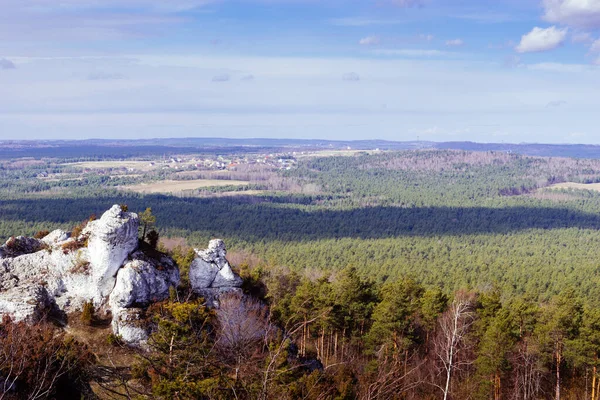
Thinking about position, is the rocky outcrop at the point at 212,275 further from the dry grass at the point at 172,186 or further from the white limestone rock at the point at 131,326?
the dry grass at the point at 172,186

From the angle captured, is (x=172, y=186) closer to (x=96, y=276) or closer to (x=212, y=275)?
(x=212, y=275)

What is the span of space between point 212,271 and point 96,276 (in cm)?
643

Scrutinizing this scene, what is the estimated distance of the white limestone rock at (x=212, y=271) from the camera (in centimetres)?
3091

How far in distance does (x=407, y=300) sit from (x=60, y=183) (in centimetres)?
16671

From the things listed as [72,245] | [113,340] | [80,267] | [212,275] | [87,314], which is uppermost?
[72,245]

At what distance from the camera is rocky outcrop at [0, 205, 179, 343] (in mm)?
25703

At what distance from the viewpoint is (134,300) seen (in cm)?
2636

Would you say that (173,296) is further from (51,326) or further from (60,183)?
(60,183)

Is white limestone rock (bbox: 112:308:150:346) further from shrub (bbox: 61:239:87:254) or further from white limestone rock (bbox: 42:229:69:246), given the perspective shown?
white limestone rock (bbox: 42:229:69:246)

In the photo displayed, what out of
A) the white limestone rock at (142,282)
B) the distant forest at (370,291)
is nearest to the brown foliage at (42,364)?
the distant forest at (370,291)

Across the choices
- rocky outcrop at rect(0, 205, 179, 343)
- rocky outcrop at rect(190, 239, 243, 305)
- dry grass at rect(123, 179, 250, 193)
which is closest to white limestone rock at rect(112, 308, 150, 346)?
rocky outcrop at rect(0, 205, 179, 343)

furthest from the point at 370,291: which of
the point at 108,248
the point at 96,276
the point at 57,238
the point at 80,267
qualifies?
the point at 57,238

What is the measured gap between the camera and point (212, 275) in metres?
31.0

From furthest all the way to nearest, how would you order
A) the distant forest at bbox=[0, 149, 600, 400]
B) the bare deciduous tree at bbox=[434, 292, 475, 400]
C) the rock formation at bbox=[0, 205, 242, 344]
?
the rock formation at bbox=[0, 205, 242, 344] → the distant forest at bbox=[0, 149, 600, 400] → the bare deciduous tree at bbox=[434, 292, 475, 400]
